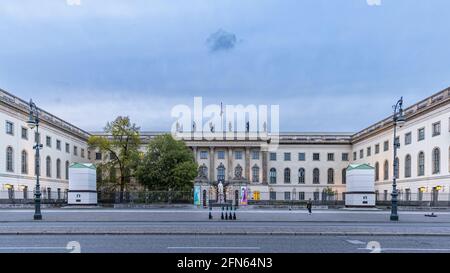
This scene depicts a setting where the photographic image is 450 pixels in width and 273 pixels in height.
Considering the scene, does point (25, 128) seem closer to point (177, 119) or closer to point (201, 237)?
point (201, 237)

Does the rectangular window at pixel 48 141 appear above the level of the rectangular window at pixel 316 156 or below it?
above

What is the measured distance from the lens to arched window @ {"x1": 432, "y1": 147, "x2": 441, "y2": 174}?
50500 mm

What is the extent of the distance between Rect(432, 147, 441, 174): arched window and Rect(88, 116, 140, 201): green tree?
41372 mm

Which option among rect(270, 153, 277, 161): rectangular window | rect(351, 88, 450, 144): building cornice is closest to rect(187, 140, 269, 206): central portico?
rect(270, 153, 277, 161): rectangular window

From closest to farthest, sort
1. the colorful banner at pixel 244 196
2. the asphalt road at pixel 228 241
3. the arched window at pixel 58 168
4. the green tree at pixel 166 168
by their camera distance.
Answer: the asphalt road at pixel 228 241 → the colorful banner at pixel 244 196 → the green tree at pixel 166 168 → the arched window at pixel 58 168

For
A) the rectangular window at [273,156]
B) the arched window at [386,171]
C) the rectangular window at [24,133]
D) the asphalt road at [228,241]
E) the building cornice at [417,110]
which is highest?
the building cornice at [417,110]

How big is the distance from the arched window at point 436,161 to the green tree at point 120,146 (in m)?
41.4

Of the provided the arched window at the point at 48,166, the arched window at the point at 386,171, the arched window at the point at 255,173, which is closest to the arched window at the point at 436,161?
the arched window at the point at 386,171

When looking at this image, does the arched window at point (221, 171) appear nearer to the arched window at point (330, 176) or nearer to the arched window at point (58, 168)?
the arched window at point (330, 176)

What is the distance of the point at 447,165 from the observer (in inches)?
1908

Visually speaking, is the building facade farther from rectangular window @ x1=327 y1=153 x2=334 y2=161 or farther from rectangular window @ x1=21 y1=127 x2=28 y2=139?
rectangular window @ x1=327 y1=153 x2=334 y2=161

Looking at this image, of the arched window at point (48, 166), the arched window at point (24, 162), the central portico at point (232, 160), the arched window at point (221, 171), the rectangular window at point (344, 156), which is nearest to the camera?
the arched window at point (24, 162)

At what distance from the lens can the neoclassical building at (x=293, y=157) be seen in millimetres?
51156
